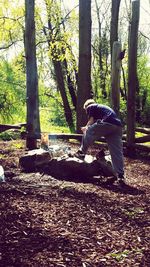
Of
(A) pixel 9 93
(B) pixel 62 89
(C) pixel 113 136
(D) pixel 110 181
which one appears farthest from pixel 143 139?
(B) pixel 62 89

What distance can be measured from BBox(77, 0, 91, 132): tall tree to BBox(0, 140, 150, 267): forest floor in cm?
627

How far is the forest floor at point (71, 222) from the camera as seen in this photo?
397 centimetres

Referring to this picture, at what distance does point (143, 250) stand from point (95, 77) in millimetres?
23839

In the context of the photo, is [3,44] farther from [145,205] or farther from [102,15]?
[145,205]

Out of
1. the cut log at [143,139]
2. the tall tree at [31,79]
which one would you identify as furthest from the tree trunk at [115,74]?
→ the tall tree at [31,79]

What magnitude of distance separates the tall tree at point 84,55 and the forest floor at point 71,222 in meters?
6.27

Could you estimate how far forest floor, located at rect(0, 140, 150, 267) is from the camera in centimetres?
397

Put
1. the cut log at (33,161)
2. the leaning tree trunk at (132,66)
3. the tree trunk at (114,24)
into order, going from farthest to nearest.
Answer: the tree trunk at (114,24), the leaning tree trunk at (132,66), the cut log at (33,161)

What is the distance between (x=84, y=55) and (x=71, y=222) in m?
9.54

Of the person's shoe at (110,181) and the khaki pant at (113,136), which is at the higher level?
the khaki pant at (113,136)

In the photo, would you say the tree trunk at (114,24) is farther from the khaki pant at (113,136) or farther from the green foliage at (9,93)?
the khaki pant at (113,136)

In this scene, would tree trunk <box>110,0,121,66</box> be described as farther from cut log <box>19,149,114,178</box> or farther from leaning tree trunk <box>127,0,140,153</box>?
cut log <box>19,149,114,178</box>

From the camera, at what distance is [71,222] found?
5.14m

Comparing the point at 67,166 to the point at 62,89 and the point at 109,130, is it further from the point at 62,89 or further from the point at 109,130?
the point at 62,89
